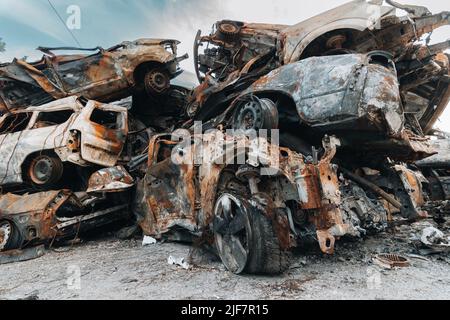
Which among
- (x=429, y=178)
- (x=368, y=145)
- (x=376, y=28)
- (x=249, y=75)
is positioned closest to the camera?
(x=368, y=145)

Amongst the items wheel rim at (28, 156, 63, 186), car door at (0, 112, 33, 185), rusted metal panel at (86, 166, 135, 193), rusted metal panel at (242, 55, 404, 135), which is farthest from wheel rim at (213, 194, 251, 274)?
car door at (0, 112, 33, 185)

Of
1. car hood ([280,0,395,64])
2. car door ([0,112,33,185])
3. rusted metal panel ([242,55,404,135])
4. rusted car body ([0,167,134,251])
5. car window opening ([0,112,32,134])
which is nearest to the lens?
rusted metal panel ([242,55,404,135])

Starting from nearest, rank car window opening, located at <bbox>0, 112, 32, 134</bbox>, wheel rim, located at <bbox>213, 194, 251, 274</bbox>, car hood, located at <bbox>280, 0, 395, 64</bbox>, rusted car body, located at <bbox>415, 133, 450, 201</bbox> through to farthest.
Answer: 1. wheel rim, located at <bbox>213, 194, 251, 274</bbox>
2. car hood, located at <bbox>280, 0, 395, 64</bbox>
3. car window opening, located at <bbox>0, 112, 32, 134</bbox>
4. rusted car body, located at <bbox>415, 133, 450, 201</bbox>

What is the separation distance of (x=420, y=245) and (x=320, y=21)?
301 centimetres

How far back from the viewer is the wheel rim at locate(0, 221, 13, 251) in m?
4.46

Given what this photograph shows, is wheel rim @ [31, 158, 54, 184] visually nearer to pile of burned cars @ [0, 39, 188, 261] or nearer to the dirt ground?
pile of burned cars @ [0, 39, 188, 261]

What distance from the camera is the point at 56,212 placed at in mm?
4730

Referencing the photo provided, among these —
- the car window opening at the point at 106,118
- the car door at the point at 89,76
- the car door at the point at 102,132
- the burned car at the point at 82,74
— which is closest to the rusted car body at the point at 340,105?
the car door at the point at 102,132

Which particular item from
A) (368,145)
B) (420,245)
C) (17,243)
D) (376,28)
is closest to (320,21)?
(376,28)

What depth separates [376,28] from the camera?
170 inches

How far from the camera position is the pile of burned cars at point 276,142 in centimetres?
297

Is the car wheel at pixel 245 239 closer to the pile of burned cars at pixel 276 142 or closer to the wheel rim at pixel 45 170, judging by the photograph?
the pile of burned cars at pixel 276 142

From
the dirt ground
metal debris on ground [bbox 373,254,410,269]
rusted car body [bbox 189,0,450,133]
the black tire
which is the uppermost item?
rusted car body [bbox 189,0,450,133]
